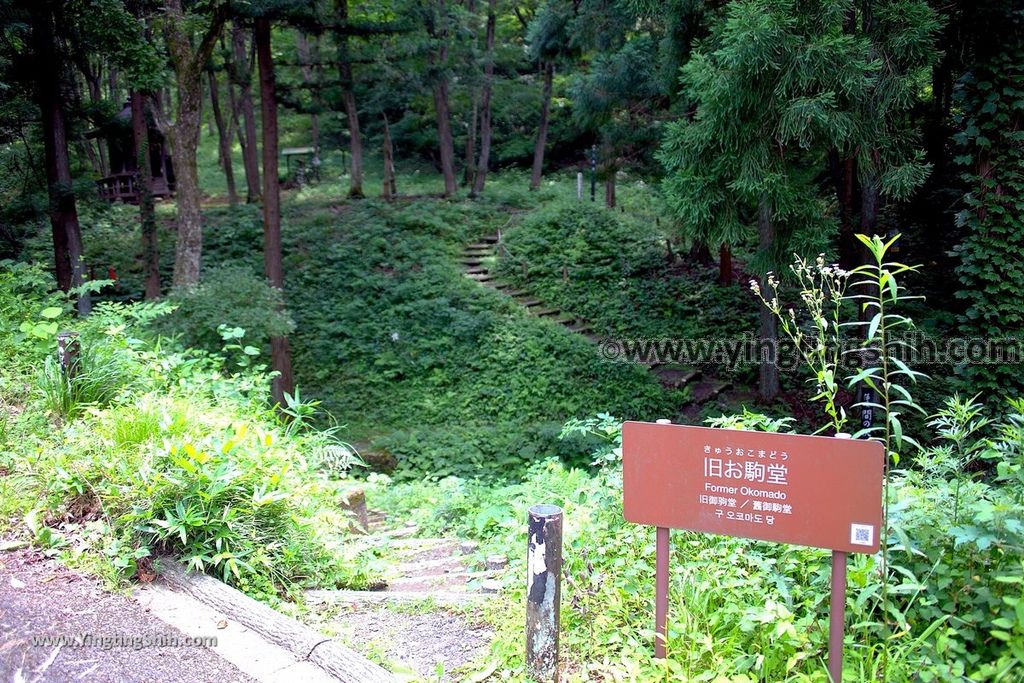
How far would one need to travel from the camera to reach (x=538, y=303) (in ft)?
50.8

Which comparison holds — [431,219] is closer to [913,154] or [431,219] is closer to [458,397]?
[458,397]

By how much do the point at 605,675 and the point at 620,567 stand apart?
65 cm

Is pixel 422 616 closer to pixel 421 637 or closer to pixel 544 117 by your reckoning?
pixel 421 637

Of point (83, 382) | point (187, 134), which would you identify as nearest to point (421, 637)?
point (83, 382)

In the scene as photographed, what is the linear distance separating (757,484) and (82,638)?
10.1 feet

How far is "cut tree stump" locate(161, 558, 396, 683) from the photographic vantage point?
2.98 metres

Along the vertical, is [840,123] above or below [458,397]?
above

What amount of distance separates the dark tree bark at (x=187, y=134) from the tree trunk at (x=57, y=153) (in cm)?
195

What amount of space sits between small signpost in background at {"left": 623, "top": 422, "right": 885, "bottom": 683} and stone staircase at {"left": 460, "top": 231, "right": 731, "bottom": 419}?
9.51 meters

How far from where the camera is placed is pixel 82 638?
A: 3252 millimetres

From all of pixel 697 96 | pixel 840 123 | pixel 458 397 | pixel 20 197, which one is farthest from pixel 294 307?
pixel 840 123

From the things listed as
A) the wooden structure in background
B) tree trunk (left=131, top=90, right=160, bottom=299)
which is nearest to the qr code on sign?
tree trunk (left=131, top=90, right=160, bottom=299)

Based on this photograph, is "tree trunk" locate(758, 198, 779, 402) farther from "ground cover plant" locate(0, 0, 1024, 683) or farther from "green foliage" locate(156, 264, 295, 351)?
"green foliage" locate(156, 264, 295, 351)

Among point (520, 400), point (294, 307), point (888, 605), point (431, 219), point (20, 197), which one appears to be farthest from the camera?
point (431, 219)
